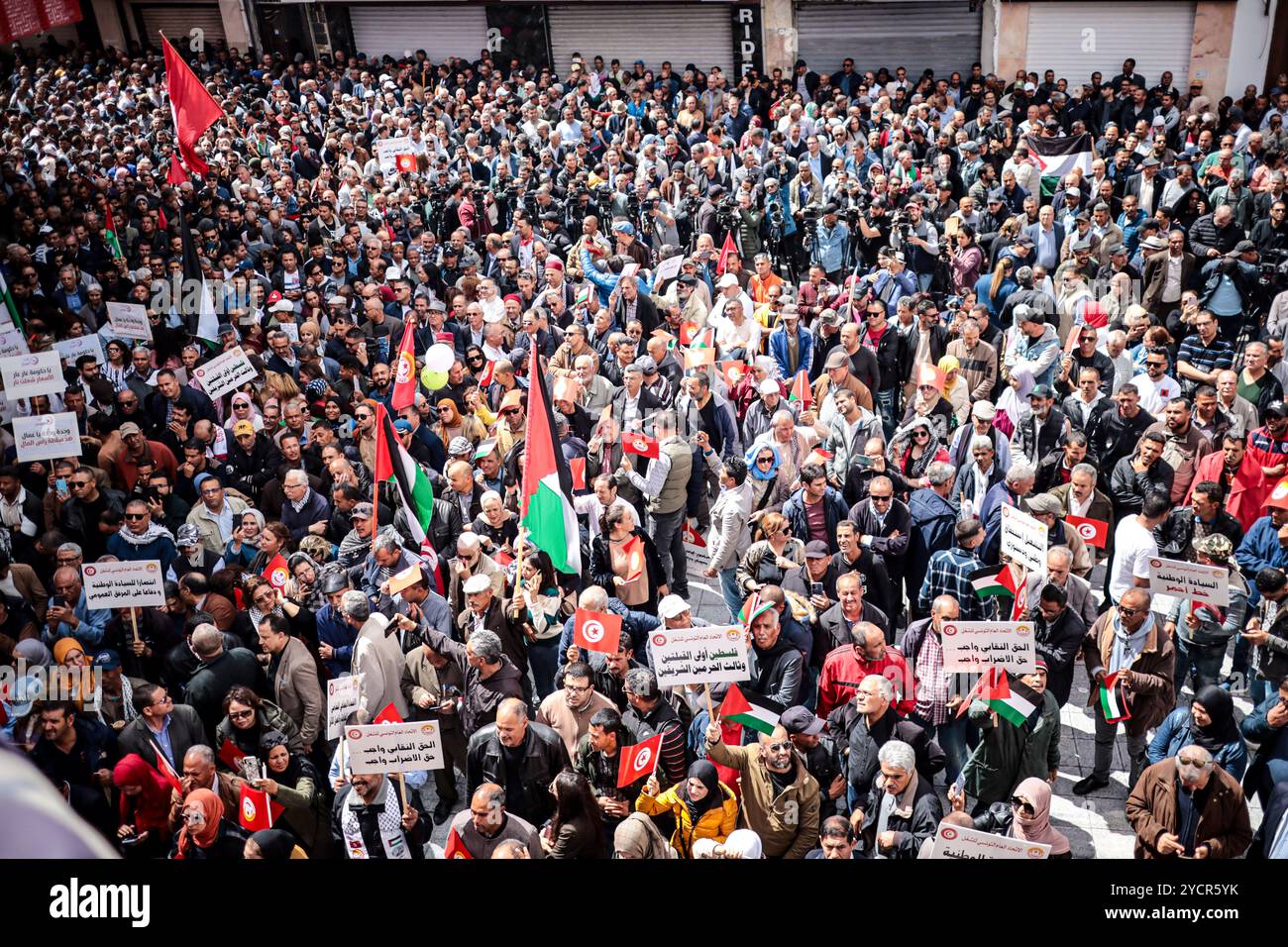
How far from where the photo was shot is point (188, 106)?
1383 centimetres

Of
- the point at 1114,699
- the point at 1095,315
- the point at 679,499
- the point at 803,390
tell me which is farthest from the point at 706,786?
the point at 1095,315

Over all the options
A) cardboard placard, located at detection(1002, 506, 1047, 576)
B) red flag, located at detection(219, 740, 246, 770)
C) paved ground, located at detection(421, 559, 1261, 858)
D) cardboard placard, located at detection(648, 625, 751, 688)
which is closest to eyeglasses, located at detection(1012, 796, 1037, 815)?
paved ground, located at detection(421, 559, 1261, 858)

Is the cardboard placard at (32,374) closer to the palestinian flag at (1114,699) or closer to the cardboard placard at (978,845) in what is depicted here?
the cardboard placard at (978,845)

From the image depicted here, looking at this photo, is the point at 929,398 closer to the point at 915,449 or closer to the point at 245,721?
the point at 915,449

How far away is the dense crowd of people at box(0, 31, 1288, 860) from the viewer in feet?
18.8

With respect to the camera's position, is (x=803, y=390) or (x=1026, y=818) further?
(x=803, y=390)

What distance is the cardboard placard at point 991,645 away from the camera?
5.66 meters

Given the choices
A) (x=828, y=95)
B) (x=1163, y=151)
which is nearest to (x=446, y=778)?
(x=1163, y=151)

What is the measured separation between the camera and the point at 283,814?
18.7 ft

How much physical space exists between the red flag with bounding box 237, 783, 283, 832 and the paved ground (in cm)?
150

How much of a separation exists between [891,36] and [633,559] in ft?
60.7

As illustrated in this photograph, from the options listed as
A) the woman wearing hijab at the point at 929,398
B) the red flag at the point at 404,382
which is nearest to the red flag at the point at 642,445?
the woman wearing hijab at the point at 929,398
